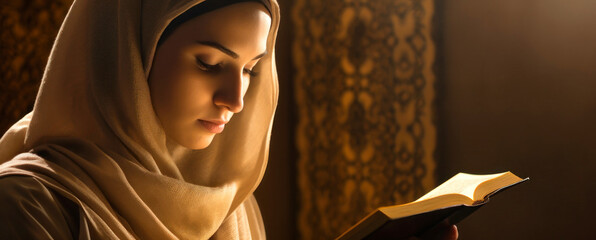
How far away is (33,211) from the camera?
2.75 feet

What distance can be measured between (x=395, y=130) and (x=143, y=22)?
1534 millimetres

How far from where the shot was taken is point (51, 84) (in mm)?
992

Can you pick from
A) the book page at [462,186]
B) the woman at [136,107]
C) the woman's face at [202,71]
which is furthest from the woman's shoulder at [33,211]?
the book page at [462,186]

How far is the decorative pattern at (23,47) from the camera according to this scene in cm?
190

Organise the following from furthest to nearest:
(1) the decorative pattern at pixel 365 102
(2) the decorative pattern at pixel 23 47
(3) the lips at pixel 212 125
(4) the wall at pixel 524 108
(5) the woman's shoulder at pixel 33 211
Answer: (1) the decorative pattern at pixel 365 102
(4) the wall at pixel 524 108
(2) the decorative pattern at pixel 23 47
(3) the lips at pixel 212 125
(5) the woman's shoulder at pixel 33 211

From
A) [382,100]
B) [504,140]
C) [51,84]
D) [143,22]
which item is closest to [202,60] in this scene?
[143,22]

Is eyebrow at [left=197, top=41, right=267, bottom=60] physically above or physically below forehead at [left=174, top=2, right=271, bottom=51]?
below

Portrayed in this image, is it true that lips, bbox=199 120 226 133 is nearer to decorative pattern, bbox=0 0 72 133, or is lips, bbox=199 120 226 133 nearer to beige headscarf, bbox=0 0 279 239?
beige headscarf, bbox=0 0 279 239

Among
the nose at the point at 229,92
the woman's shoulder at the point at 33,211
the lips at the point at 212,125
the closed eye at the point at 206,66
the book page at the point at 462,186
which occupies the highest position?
the closed eye at the point at 206,66

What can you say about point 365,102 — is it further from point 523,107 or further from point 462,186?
point 462,186

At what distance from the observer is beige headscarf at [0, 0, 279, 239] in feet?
3.09

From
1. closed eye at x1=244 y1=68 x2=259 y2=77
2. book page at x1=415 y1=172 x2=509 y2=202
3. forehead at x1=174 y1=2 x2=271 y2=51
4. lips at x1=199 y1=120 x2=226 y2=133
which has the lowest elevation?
book page at x1=415 y1=172 x2=509 y2=202

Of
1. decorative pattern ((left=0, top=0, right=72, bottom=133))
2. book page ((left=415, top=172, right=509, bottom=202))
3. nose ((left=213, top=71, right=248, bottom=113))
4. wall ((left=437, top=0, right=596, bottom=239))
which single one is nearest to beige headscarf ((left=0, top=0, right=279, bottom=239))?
nose ((left=213, top=71, right=248, bottom=113))

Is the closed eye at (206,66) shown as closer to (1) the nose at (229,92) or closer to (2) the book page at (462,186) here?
(1) the nose at (229,92)
